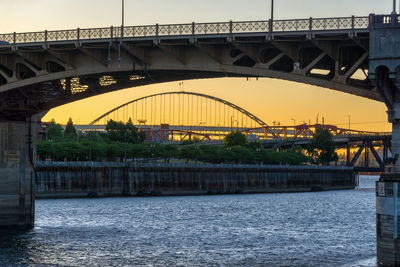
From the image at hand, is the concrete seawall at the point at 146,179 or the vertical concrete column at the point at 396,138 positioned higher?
the vertical concrete column at the point at 396,138

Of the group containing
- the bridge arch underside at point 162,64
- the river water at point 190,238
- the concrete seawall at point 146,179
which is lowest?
the river water at point 190,238

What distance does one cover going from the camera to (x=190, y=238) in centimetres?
7194

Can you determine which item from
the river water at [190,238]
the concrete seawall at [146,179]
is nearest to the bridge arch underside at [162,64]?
the river water at [190,238]

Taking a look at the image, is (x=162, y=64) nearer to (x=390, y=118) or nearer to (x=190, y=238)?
(x=390, y=118)

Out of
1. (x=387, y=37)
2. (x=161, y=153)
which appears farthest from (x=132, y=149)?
(x=387, y=37)

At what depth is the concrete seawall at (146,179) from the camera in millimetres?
141625

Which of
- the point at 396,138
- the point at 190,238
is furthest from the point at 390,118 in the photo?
the point at 190,238

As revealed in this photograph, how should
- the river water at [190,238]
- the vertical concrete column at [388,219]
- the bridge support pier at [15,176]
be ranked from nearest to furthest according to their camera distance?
the vertical concrete column at [388,219] < the river water at [190,238] < the bridge support pier at [15,176]

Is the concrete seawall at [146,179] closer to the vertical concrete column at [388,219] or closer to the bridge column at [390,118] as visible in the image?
the vertical concrete column at [388,219]

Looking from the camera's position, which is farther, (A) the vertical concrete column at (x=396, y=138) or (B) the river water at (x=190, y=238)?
(B) the river water at (x=190, y=238)

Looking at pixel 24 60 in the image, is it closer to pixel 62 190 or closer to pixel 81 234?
pixel 81 234

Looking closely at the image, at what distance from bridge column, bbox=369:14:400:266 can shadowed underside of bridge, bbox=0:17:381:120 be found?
1.45m

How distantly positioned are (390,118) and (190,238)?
31563 mm

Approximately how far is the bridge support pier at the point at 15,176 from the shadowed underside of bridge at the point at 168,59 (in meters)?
2.12
